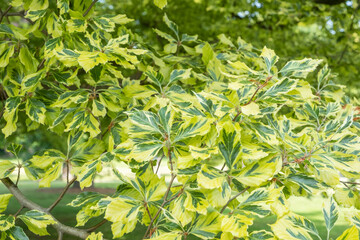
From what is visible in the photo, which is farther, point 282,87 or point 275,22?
point 275,22

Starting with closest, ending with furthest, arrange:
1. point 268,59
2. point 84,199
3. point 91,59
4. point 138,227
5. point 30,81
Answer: point 268,59 < point 91,59 < point 84,199 < point 30,81 < point 138,227

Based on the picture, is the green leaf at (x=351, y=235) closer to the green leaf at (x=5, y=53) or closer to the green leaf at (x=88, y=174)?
the green leaf at (x=88, y=174)

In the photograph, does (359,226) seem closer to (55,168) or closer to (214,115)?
(214,115)

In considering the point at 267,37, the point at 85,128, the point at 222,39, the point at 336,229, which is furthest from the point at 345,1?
the point at 85,128

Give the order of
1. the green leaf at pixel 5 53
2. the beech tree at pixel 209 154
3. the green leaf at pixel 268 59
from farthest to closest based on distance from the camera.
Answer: the green leaf at pixel 5 53 < the green leaf at pixel 268 59 < the beech tree at pixel 209 154

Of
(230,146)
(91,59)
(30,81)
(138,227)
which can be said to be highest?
(91,59)

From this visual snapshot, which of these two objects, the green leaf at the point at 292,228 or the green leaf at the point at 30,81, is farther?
the green leaf at the point at 30,81

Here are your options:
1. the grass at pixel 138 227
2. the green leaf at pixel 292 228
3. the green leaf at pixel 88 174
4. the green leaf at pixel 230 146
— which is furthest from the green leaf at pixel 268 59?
the grass at pixel 138 227

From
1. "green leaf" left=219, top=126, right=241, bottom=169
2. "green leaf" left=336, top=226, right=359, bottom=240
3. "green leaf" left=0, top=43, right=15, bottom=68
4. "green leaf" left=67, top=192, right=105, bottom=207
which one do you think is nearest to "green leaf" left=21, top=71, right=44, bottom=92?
"green leaf" left=0, top=43, right=15, bottom=68

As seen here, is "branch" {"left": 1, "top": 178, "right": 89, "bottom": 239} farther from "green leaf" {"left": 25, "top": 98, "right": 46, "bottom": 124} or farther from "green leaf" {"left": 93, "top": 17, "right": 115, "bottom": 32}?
"green leaf" {"left": 93, "top": 17, "right": 115, "bottom": 32}

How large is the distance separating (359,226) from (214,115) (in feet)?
2.12

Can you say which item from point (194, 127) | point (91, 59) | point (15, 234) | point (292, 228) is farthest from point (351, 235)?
point (15, 234)

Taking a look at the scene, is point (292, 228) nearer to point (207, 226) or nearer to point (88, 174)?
point (207, 226)

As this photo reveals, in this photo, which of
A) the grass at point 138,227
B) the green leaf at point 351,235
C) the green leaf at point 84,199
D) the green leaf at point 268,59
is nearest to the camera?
the green leaf at point 351,235
